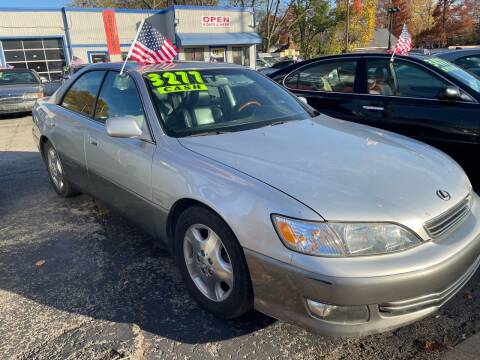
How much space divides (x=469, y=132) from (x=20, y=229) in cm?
448

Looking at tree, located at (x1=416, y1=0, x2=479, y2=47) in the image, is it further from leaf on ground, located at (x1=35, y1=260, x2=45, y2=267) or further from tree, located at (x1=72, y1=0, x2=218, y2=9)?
leaf on ground, located at (x1=35, y1=260, x2=45, y2=267)

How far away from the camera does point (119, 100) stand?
11.7ft

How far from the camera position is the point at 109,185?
3.53 metres

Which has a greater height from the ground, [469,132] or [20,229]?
[469,132]

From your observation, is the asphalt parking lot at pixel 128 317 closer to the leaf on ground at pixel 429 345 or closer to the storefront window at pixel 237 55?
the leaf on ground at pixel 429 345

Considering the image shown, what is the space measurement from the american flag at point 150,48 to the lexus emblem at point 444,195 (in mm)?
2694

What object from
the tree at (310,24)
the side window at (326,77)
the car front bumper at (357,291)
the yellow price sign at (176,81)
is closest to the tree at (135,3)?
the tree at (310,24)

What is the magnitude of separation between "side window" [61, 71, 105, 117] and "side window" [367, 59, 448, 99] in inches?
122

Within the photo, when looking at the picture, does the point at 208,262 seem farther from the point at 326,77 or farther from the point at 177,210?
the point at 326,77

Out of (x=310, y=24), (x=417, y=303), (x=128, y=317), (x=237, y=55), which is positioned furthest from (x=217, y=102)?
(x=310, y=24)

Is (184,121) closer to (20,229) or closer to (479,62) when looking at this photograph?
(20,229)

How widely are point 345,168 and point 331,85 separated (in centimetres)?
332

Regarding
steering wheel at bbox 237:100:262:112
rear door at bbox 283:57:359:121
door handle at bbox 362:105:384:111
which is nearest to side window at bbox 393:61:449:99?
door handle at bbox 362:105:384:111

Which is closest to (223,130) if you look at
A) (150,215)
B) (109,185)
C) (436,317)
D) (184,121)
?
(184,121)
